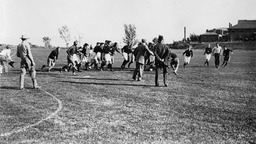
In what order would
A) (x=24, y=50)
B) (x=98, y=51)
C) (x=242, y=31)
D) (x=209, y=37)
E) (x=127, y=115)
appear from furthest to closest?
(x=209, y=37), (x=242, y=31), (x=98, y=51), (x=24, y=50), (x=127, y=115)

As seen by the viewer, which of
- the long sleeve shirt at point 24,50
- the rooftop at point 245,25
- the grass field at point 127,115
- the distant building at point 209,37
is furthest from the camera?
the distant building at point 209,37

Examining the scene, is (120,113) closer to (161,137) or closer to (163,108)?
(163,108)

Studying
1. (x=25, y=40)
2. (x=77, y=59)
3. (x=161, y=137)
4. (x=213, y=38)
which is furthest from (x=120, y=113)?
(x=213, y=38)

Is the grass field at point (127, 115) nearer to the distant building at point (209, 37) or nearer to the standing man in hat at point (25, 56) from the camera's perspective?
the standing man in hat at point (25, 56)

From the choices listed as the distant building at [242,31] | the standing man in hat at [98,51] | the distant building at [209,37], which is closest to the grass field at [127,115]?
the standing man in hat at [98,51]

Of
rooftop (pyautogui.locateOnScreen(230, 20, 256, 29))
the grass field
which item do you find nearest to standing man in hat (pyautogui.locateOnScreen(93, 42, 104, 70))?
the grass field

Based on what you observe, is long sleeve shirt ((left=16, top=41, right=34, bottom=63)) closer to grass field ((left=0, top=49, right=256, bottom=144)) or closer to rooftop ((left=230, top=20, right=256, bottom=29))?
grass field ((left=0, top=49, right=256, bottom=144))

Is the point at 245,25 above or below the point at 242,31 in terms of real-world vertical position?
above

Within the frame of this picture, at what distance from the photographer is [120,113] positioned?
7.11m

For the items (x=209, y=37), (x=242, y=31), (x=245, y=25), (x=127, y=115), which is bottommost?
(x=127, y=115)

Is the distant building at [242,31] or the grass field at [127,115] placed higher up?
the distant building at [242,31]

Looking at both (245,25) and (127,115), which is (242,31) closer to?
(245,25)

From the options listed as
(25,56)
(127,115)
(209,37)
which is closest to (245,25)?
(209,37)

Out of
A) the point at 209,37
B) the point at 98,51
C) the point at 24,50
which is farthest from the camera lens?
the point at 209,37
